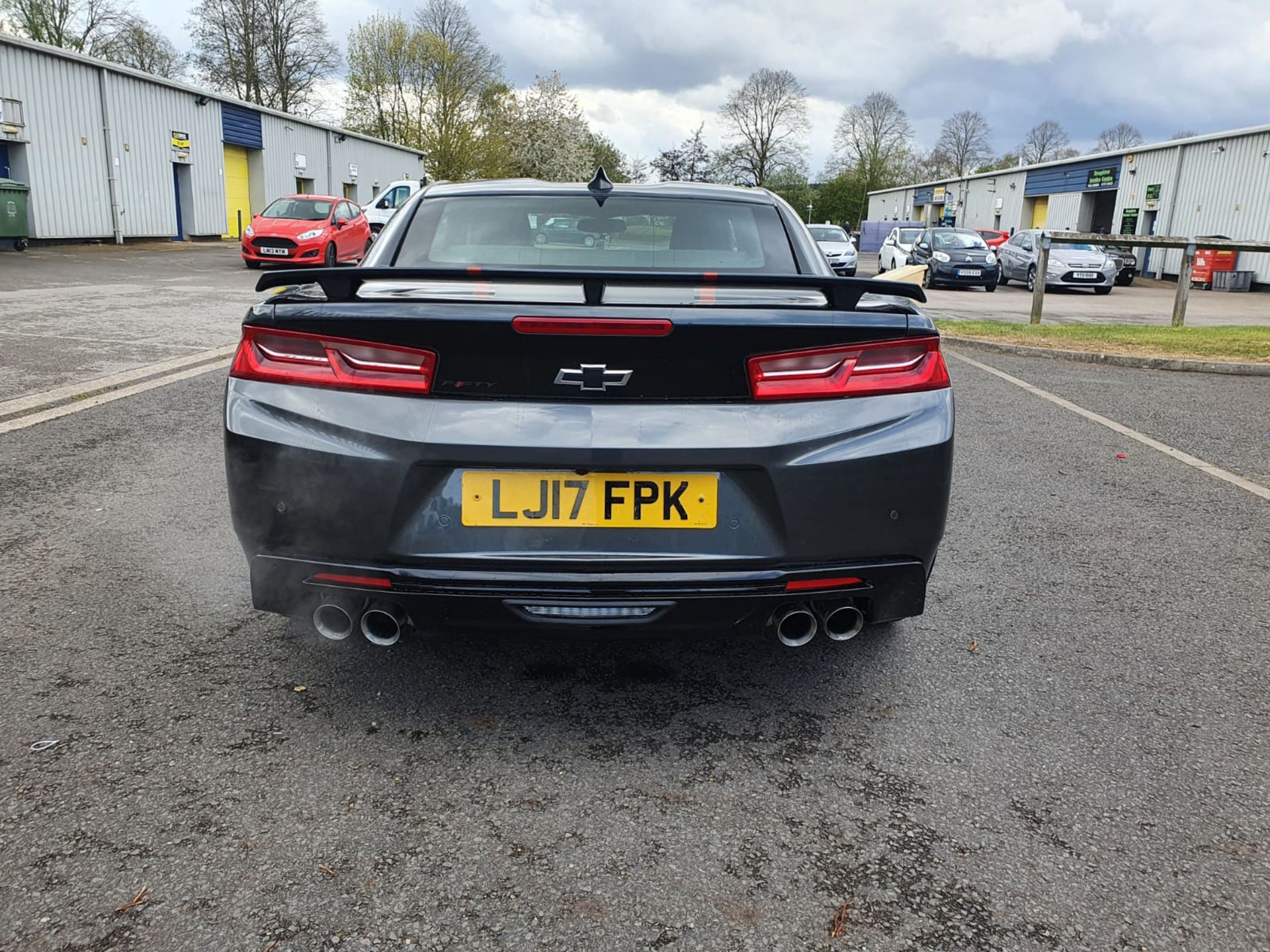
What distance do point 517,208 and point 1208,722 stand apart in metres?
2.67

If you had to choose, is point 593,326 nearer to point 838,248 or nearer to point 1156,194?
point 838,248

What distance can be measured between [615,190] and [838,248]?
2273 cm

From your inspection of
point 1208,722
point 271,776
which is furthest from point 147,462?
point 1208,722

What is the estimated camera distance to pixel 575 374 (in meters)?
2.39

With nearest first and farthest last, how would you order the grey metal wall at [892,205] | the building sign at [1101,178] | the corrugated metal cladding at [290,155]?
the corrugated metal cladding at [290,155], the building sign at [1101,178], the grey metal wall at [892,205]

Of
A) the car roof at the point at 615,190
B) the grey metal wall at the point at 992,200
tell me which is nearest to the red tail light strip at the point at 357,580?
the car roof at the point at 615,190

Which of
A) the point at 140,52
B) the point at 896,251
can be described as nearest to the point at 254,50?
the point at 140,52

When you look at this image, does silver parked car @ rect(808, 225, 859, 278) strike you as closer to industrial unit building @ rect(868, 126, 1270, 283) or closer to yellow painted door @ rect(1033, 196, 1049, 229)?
industrial unit building @ rect(868, 126, 1270, 283)

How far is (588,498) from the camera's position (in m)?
2.39

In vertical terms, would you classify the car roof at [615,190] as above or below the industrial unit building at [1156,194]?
below

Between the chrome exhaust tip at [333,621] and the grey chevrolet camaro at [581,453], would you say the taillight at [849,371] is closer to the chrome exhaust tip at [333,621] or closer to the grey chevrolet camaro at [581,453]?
the grey chevrolet camaro at [581,453]

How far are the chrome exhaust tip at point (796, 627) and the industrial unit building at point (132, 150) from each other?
2739 centimetres

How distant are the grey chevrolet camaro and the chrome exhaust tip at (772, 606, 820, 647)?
11 millimetres

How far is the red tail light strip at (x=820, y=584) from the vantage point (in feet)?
8.13
